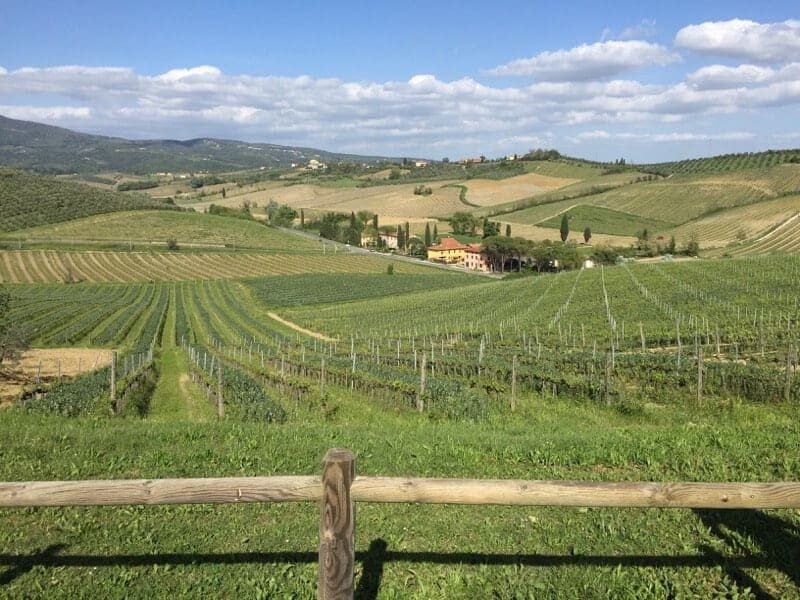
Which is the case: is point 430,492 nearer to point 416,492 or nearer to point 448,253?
point 416,492

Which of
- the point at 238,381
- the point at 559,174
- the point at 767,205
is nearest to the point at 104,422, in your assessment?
the point at 238,381

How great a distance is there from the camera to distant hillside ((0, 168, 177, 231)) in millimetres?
118812

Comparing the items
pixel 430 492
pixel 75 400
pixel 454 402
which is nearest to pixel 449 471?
pixel 430 492

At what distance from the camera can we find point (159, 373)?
30906 mm

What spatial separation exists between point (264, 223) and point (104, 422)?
14872cm

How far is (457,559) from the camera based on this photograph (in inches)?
227

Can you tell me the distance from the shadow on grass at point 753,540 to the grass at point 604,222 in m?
124

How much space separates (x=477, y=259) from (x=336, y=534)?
118319mm

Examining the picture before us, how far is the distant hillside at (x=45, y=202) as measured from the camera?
118812 mm

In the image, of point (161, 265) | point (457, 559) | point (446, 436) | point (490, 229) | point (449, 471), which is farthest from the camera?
point (490, 229)

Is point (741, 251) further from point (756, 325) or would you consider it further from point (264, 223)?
point (264, 223)

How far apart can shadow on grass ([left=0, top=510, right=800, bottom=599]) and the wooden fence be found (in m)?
1.39

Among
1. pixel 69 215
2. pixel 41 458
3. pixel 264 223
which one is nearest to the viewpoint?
pixel 41 458

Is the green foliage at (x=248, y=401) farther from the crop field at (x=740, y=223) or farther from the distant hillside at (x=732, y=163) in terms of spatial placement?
the distant hillside at (x=732, y=163)
